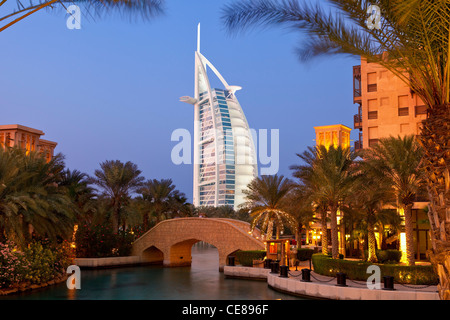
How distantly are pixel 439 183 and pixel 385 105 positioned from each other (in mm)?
34639

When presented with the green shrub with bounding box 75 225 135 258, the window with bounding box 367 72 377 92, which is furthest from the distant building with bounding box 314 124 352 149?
the green shrub with bounding box 75 225 135 258

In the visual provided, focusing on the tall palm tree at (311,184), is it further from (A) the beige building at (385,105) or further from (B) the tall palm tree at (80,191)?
(B) the tall palm tree at (80,191)

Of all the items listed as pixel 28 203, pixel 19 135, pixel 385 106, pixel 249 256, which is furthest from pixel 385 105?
pixel 19 135

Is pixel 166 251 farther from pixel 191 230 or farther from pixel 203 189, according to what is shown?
pixel 203 189

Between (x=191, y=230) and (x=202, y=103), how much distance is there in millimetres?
110289

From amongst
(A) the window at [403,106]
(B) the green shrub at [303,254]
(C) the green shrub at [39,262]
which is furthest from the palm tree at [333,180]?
(C) the green shrub at [39,262]

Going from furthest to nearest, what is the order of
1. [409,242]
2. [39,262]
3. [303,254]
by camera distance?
1. [303,254]
2. [39,262]
3. [409,242]

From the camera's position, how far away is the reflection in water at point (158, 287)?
25297 millimetres

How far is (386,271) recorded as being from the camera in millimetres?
22469

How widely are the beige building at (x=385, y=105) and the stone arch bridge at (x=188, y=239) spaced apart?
46.6ft

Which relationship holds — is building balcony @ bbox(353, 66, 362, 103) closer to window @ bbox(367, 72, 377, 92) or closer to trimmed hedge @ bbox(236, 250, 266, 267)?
window @ bbox(367, 72, 377, 92)

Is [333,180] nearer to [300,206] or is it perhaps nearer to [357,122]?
[300,206]

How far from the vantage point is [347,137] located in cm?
5531
